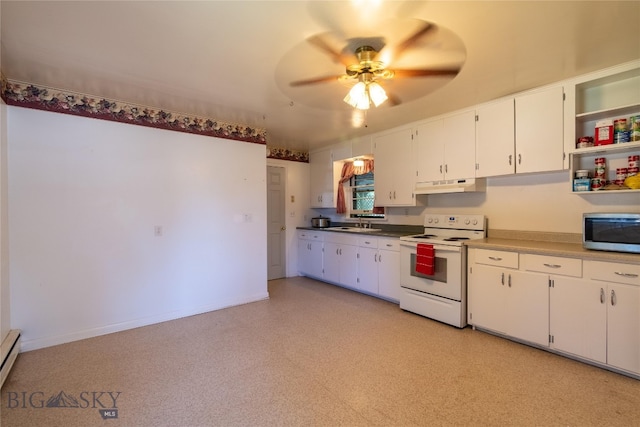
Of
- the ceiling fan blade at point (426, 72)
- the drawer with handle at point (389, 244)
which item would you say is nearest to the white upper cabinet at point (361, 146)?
the drawer with handle at point (389, 244)

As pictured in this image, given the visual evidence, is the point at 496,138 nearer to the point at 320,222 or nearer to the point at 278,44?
the point at 278,44

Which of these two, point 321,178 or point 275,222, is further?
point 321,178

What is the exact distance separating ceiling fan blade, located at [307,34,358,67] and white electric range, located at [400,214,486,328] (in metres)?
2.13

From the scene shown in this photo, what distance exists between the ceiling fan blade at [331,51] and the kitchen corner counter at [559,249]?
2.17 m

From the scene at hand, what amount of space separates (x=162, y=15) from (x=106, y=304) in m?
2.83

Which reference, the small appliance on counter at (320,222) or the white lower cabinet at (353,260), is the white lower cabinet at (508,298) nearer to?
the white lower cabinet at (353,260)

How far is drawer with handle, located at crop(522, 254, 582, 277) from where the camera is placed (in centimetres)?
243

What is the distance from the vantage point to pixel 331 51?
6.95ft

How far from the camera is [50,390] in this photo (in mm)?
2135

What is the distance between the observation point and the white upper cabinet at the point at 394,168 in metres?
4.06

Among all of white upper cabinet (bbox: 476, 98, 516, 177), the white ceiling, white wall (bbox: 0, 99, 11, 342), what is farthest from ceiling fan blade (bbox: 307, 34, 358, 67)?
white wall (bbox: 0, 99, 11, 342)

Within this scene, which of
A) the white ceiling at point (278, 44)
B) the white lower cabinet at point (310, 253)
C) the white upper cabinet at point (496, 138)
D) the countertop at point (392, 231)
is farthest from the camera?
the white lower cabinet at point (310, 253)

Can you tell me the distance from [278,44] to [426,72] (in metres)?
1.14

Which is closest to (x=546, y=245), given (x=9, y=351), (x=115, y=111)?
(x=115, y=111)
